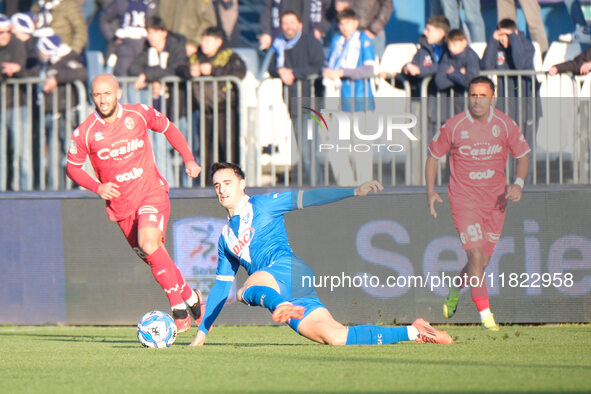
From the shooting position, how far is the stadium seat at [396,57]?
13.4 m

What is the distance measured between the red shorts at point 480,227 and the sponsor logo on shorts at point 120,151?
3.70m

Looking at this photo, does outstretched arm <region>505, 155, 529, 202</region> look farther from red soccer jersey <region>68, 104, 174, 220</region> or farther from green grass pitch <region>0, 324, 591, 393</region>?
red soccer jersey <region>68, 104, 174, 220</region>

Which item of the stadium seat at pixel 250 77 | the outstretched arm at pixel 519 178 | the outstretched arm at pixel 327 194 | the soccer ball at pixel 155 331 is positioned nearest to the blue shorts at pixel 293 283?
the outstretched arm at pixel 327 194

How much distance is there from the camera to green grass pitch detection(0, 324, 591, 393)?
19.8 feet

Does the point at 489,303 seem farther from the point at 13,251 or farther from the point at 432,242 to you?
the point at 13,251

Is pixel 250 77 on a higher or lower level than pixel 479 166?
higher

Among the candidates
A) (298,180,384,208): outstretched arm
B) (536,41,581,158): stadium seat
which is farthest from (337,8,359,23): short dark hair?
(298,180,384,208): outstretched arm

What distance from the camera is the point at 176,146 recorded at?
1031 cm

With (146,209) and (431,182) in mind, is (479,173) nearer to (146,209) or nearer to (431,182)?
(431,182)

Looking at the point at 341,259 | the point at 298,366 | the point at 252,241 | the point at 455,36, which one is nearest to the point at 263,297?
the point at 298,366

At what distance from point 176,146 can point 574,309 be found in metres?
4.83

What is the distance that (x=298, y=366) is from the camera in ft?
23.3

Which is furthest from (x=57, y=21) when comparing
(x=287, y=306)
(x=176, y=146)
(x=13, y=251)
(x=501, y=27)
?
(x=287, y=306)

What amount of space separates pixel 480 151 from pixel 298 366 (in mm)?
4832
